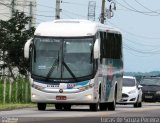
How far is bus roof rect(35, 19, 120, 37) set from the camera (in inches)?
1271

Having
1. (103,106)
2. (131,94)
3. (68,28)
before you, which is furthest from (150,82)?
(68,28)

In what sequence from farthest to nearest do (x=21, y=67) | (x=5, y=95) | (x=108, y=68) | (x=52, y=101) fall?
(x=21, y=67) → (x=5, y=95) → (x=108, y=68) → (x=52, y=101)

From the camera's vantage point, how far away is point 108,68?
34.6 metres

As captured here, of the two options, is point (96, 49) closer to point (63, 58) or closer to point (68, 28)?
point (63, 58)

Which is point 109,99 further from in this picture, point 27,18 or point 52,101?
point 27,18

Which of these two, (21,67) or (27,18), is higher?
(27,18)

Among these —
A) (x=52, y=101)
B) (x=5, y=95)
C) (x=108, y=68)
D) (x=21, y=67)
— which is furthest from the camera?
(x=21, y=67)

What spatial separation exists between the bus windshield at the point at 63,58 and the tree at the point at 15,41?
32634 mm

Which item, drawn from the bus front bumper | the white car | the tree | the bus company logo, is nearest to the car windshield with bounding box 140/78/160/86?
the white car

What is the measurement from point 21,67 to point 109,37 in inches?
1236

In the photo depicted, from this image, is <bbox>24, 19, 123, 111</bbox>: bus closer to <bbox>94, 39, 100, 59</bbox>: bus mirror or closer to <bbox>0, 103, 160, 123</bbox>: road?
<bbox>94, 39, 100, 59</bbox>: bus mirror

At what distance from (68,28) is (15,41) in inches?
1357

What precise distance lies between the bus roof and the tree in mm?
31907

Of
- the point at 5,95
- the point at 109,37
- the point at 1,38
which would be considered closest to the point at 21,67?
the point at 1,38
